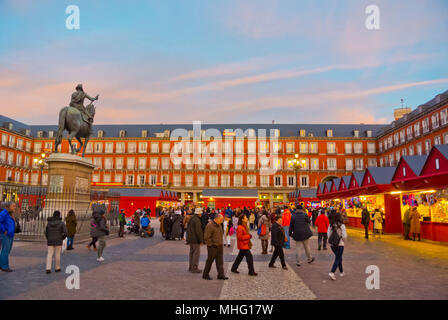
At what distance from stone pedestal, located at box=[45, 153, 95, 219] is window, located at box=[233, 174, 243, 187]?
44.1 m

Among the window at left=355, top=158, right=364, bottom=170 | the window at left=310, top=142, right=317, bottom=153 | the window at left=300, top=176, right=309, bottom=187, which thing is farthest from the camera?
the window at left=310, top=142, right=317, bottom=153

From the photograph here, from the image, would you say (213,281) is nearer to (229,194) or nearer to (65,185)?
(65,185)

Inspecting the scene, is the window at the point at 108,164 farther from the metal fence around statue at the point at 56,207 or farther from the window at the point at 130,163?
the metal fence around statue at the point at 56,207

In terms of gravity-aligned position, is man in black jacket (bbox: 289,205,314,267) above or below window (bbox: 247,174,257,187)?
below

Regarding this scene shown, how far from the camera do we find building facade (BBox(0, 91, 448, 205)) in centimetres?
Result: 5756

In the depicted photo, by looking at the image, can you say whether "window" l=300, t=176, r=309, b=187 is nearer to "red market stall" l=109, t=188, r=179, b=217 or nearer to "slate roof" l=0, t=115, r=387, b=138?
"slate roof" l=0, t=115, r=387, b=138

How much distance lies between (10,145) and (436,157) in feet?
204

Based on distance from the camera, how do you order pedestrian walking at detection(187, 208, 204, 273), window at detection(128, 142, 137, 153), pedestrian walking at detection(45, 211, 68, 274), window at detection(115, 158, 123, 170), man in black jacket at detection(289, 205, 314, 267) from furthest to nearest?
window at detection(128, 142, 137, 153) → window at detection(115, 158, 123, 170) → man in black jacket at detection(289, 205, 314, 267) → pedestrian walking at detection(187, 208, 204, 273) → pedestrian walking at detection(45, 211, 68, 274)

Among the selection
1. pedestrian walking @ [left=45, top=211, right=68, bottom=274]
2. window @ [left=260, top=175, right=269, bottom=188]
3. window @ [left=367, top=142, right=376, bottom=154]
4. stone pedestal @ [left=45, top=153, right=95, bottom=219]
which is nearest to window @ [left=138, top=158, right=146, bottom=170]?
window @ [left=260, top=175, right=269, bottom=188]

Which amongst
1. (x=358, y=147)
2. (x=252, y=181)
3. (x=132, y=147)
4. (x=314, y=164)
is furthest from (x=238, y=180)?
(x=358, y=147)

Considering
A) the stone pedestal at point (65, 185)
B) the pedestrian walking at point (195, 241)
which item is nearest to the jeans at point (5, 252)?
the pedestrian walking at point (195, 241)

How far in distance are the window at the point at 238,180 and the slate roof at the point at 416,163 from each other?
135ft

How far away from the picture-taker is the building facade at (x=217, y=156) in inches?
2266

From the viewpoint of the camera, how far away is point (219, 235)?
306 inches
